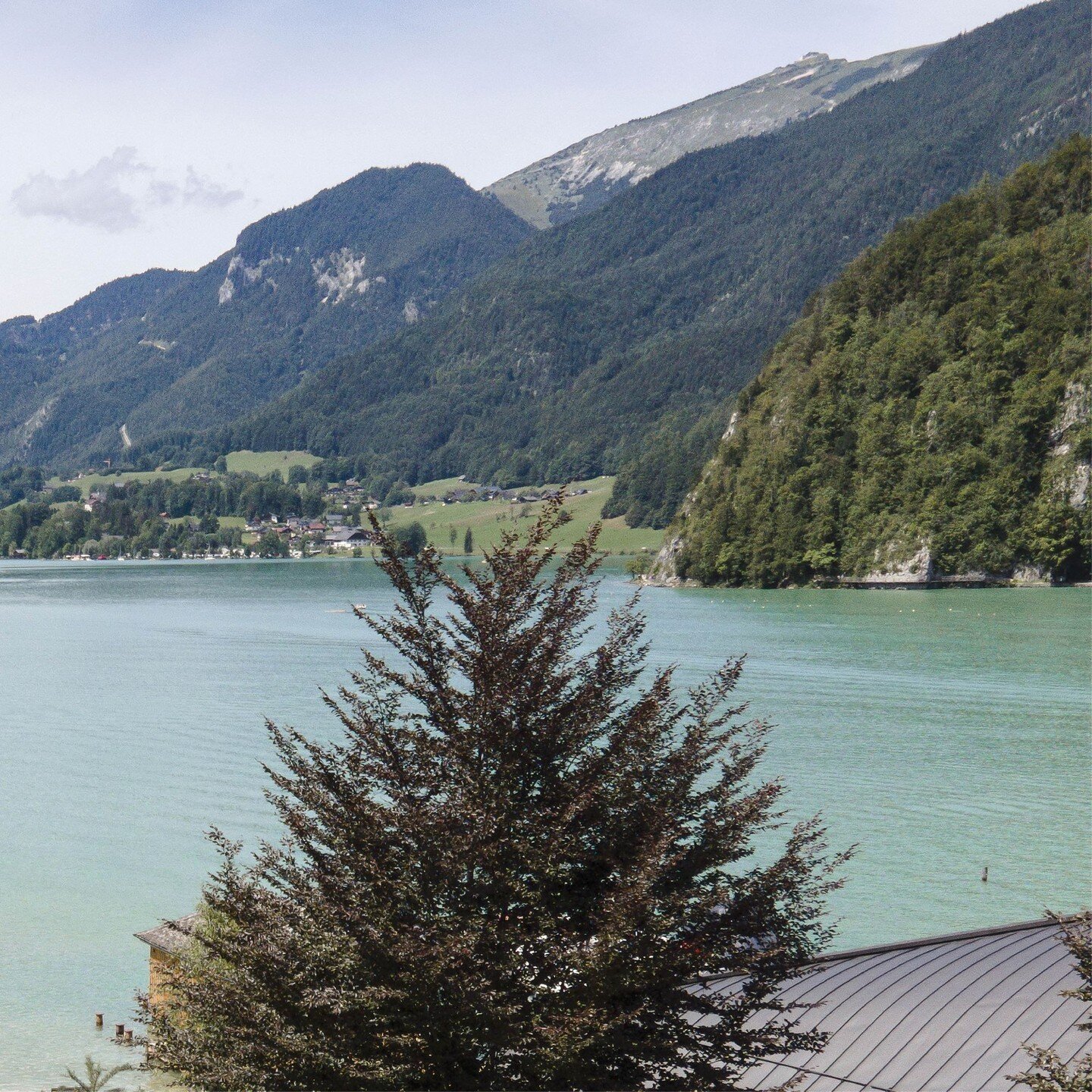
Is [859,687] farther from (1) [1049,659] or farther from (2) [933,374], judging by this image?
(2) [933,374]

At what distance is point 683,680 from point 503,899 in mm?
48151

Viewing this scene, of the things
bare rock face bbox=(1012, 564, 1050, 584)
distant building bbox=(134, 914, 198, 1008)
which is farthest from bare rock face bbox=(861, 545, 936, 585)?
distant building bbox=(134, 914, 198, 1008)

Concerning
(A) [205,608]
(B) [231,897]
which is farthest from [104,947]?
(A) [205,608]

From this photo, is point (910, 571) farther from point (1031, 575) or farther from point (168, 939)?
point (168, 939)

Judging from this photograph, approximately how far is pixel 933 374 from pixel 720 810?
119 m

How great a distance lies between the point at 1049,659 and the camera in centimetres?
6259

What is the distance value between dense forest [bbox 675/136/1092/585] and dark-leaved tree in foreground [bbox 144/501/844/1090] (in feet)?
342

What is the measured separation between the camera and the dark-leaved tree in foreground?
386 inches

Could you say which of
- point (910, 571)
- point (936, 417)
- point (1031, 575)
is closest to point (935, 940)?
point (1031, 575)

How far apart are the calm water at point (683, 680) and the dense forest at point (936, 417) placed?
57.0 feet

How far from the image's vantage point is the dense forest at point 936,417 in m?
113

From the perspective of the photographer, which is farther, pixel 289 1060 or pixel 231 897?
pixel 231 897

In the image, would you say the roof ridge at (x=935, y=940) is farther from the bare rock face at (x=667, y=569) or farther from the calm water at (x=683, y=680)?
the bare rock face at (x=667, y=569)

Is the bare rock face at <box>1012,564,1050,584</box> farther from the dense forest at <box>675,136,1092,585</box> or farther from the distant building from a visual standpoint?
the distant building
